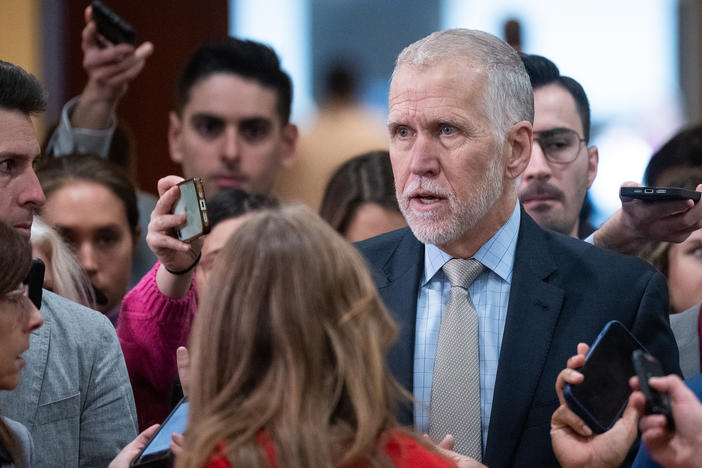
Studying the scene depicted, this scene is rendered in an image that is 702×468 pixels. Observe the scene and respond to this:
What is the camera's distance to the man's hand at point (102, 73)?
11.6 ft

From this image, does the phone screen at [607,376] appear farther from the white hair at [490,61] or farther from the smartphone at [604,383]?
the white hair at [490,61]

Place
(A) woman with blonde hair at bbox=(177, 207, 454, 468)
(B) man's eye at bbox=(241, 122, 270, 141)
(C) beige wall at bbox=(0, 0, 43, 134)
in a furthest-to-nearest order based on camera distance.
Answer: (C) beige wall at bbox=(0, 0, 43, 134) → (B) man's eye at bbox=(241, 122, 270, 141) → (A) woman with blonde hair at bbox=(177, 207, 454, 468)

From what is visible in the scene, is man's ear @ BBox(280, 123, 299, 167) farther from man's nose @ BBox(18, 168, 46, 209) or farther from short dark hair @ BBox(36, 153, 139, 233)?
man's nose @ BBox(18, 168, 46, 209)

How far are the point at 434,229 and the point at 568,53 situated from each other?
4.12m

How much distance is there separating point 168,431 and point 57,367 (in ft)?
1.47

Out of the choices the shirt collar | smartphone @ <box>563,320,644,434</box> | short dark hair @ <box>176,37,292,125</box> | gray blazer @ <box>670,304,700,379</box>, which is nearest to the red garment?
smartphone @ <box>563,320,644,434</box>

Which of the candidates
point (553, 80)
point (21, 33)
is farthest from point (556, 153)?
point (21, 33)

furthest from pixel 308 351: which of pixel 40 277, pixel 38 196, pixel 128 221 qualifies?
pixel 128 221

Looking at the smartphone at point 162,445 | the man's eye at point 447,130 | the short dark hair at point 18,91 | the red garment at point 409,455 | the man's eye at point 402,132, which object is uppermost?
the short dark hair at point 18,91

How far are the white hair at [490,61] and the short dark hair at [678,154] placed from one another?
121 centimetres

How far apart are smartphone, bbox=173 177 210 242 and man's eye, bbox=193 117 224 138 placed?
1497 mm

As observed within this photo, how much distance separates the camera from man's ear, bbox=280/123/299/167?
3.93 metres

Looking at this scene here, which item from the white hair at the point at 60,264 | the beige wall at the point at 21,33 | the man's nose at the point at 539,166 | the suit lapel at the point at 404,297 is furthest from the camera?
the beige wall at the point at 21,33

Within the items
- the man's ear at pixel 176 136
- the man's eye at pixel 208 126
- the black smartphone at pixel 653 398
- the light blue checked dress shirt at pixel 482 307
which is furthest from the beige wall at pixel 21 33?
the black smartphone at pixel 653 398
